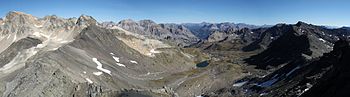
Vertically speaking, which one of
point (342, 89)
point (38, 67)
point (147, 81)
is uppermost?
point (342, 89)

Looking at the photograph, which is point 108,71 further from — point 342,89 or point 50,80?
point 342,89

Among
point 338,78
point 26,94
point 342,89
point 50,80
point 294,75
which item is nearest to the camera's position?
point 342,89

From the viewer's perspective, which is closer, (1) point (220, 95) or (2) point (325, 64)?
(2) point (325, 64)

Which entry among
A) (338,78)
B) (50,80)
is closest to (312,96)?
(338,78)

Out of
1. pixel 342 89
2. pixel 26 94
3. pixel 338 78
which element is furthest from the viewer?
pixel 26 94

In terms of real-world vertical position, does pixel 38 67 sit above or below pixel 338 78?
below

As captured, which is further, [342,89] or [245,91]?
[245,91]

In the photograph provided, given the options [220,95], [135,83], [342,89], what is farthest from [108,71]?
[342,89]

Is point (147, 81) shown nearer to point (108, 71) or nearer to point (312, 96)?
point (108, 71)

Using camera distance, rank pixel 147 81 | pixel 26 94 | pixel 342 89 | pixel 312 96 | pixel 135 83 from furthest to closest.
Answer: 1. pixel 147 81
2. pixel 135 83
3. pixel 26 94
4. pixel 312 96
5. pixel 342 89
